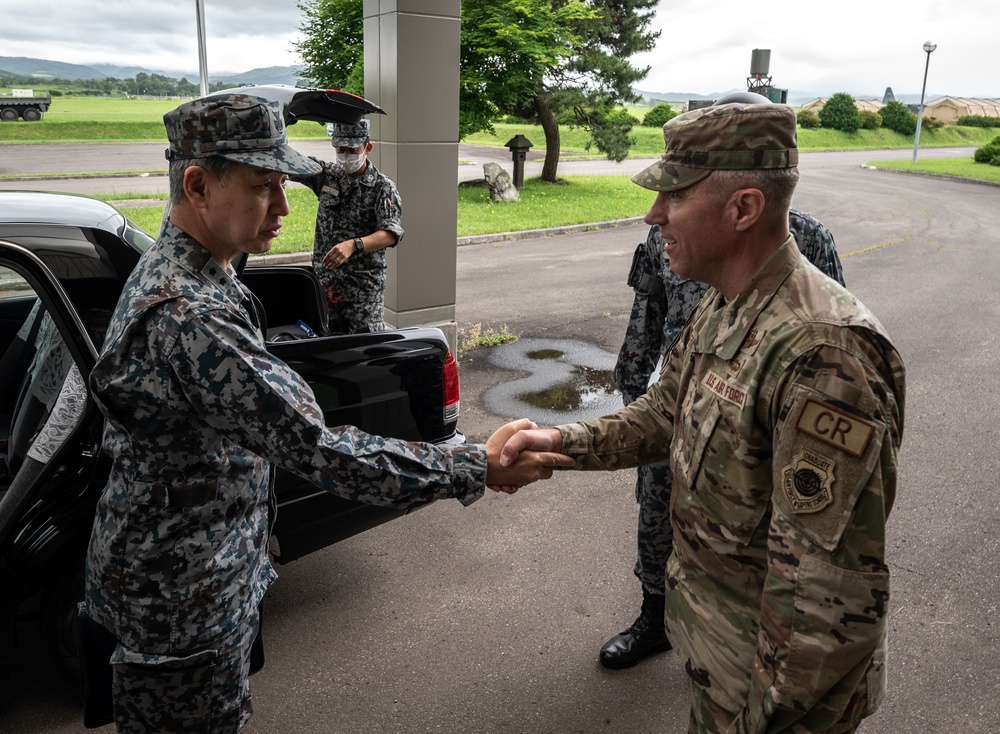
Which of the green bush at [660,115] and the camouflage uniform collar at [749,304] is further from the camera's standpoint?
the green bush at [660,115]

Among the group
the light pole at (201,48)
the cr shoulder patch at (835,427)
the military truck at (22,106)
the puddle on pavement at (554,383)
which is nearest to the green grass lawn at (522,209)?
the light pole at (201,48)

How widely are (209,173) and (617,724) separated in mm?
2543

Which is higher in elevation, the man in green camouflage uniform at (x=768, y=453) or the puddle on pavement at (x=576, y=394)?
the man in green camouflage uniform at (x=768, y=453)

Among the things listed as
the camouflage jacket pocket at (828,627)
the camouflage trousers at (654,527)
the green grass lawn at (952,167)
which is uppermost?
the green grass lawn at (952,167)

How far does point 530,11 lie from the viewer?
62.5 feet

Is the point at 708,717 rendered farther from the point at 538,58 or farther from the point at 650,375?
the point at 538,58

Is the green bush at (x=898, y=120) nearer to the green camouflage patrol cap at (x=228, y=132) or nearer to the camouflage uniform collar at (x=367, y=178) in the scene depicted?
the camouflage uniform collar at (x=367, y=178)

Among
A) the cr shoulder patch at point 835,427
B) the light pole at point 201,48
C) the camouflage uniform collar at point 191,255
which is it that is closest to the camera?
the cr shoulder patch at point 835,427

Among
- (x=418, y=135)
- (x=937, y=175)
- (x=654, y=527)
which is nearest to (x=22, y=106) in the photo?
(x=418, y=135)

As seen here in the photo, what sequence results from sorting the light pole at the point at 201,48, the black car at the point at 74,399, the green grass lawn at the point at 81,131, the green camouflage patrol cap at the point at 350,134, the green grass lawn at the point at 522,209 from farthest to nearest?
the green grass lawn at the point at 81,131, the green grass lawn at the point at 522,209, the light pole at the point at 201,48, the green camouflage patrol cap at the point at 350,134, the black car at the point at 74,399

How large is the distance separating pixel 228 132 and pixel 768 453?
4.67 feet

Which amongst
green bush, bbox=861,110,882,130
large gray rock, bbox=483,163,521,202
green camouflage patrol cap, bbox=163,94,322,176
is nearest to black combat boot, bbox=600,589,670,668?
green camouflage patrol cap, bbox=163,94,322,176

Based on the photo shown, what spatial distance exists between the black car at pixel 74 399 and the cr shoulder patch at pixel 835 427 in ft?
7.55

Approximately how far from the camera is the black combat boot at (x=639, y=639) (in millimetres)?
3566
